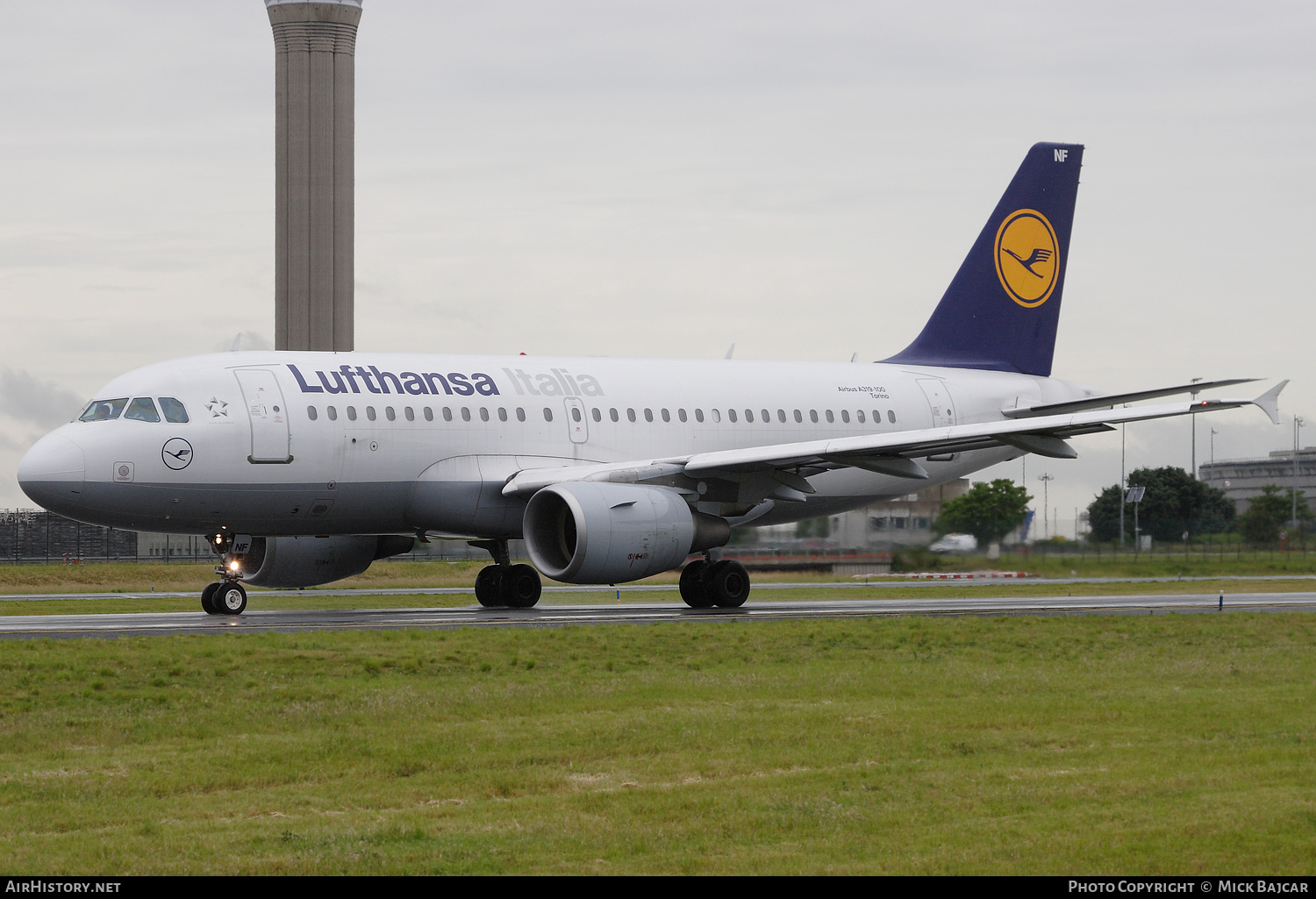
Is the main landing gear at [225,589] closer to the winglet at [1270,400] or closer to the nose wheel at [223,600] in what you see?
the nose wheel at [223,600]

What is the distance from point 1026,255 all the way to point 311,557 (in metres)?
16.1

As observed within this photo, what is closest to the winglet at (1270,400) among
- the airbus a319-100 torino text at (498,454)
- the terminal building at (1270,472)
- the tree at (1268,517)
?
the airbus a319-100 torino text at (498,454)

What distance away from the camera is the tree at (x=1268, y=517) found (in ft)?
143

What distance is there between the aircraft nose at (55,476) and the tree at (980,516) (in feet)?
58.3

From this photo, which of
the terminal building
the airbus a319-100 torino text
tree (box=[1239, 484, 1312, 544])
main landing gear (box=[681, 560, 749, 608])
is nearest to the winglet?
the airbus a319-100 torino text

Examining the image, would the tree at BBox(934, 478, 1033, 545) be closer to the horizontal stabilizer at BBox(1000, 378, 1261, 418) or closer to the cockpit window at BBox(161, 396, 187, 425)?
the horizontal stabilizer at BBox(1000, 378, 1261, 418)

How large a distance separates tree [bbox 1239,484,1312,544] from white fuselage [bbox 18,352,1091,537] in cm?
1845

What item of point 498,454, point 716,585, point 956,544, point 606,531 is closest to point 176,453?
point 498,454

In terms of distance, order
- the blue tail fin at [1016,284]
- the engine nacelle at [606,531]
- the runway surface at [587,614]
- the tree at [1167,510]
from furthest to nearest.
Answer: the tree at [1167,510] < the blue tail fin at [1016,284] < the engine nacelle at [606,531] < the runway surface at [587,614]

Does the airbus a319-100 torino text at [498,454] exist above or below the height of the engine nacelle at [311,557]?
above

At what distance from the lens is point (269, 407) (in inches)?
903

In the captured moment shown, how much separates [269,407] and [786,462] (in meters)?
7.90

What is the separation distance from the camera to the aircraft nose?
21.7 m

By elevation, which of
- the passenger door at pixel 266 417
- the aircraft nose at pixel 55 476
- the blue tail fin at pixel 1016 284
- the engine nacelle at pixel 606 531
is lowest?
the engine nacelle at pixel 606 531
